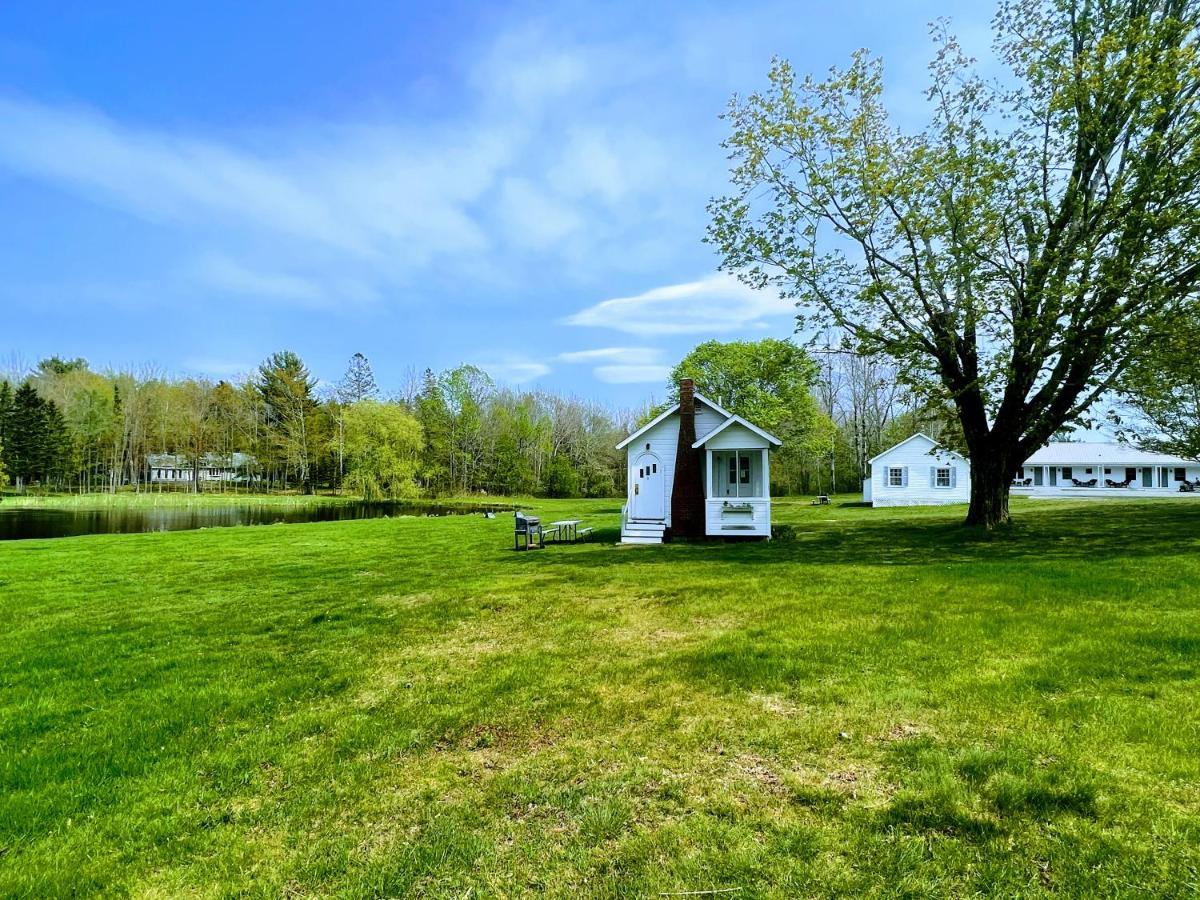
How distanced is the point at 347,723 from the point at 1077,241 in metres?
17.0

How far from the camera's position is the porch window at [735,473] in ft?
55.1

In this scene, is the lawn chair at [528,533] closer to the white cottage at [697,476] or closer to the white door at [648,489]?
the white cottage at [697,476]

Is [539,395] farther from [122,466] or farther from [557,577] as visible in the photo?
[557,577]

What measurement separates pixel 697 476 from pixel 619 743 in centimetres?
1351

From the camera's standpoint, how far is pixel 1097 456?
40594 mm

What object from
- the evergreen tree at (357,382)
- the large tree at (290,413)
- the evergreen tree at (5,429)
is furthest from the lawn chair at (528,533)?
the evergreen tree at (5,429)

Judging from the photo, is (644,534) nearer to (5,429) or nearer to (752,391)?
(752,391)

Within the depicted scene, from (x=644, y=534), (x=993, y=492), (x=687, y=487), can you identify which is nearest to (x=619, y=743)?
(x=644, y=534)

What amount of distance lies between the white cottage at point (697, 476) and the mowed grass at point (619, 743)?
7.59 meters

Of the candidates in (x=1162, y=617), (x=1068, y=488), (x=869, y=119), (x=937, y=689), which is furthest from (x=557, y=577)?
(x=1068, y=488)

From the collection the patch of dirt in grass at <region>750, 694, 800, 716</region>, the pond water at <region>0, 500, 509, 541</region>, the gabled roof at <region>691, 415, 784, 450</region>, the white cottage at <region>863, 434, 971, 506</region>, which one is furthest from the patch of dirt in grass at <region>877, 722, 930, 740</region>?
the white cottage at <region>863, 434, 971, 506</region>

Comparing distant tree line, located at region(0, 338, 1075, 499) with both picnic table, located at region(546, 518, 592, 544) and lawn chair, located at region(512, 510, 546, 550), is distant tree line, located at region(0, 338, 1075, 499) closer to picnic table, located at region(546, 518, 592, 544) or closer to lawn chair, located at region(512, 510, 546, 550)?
picnic table, located at region(546, 518, 592, 544)

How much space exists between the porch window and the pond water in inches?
907

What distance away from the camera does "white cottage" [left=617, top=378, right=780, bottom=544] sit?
1630 centimetres
